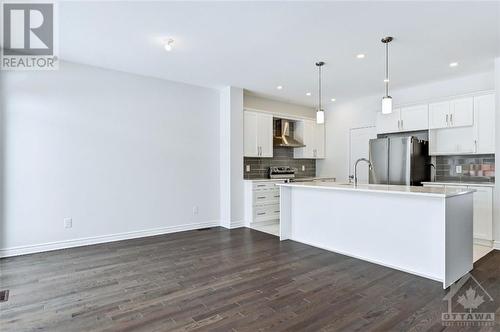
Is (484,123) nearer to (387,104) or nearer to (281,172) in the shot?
(387,104)

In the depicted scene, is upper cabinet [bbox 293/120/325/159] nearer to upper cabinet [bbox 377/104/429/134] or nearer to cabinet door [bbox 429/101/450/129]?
upper cabinet [bbox 377/104/429/134]

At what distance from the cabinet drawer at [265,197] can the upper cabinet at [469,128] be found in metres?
2.99

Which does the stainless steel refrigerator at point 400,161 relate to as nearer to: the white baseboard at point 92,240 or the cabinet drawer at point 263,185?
the cabinet drawer at point 263,185

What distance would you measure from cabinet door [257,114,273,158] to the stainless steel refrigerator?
2.05 m

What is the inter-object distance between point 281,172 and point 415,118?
280 cm

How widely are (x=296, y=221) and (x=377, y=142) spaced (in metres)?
2.42

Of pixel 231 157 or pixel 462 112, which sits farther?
pixel 231 157

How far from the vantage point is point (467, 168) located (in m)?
4.90

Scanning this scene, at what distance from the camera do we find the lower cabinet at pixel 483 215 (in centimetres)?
416

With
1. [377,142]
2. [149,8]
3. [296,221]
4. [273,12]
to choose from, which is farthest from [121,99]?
[377,142]

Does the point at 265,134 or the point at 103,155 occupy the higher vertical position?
the point at 265,134

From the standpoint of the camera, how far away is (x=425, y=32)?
320cm

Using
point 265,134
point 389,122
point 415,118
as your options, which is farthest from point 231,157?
point 415,118

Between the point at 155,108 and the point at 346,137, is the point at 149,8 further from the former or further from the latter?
the point at 346,137
